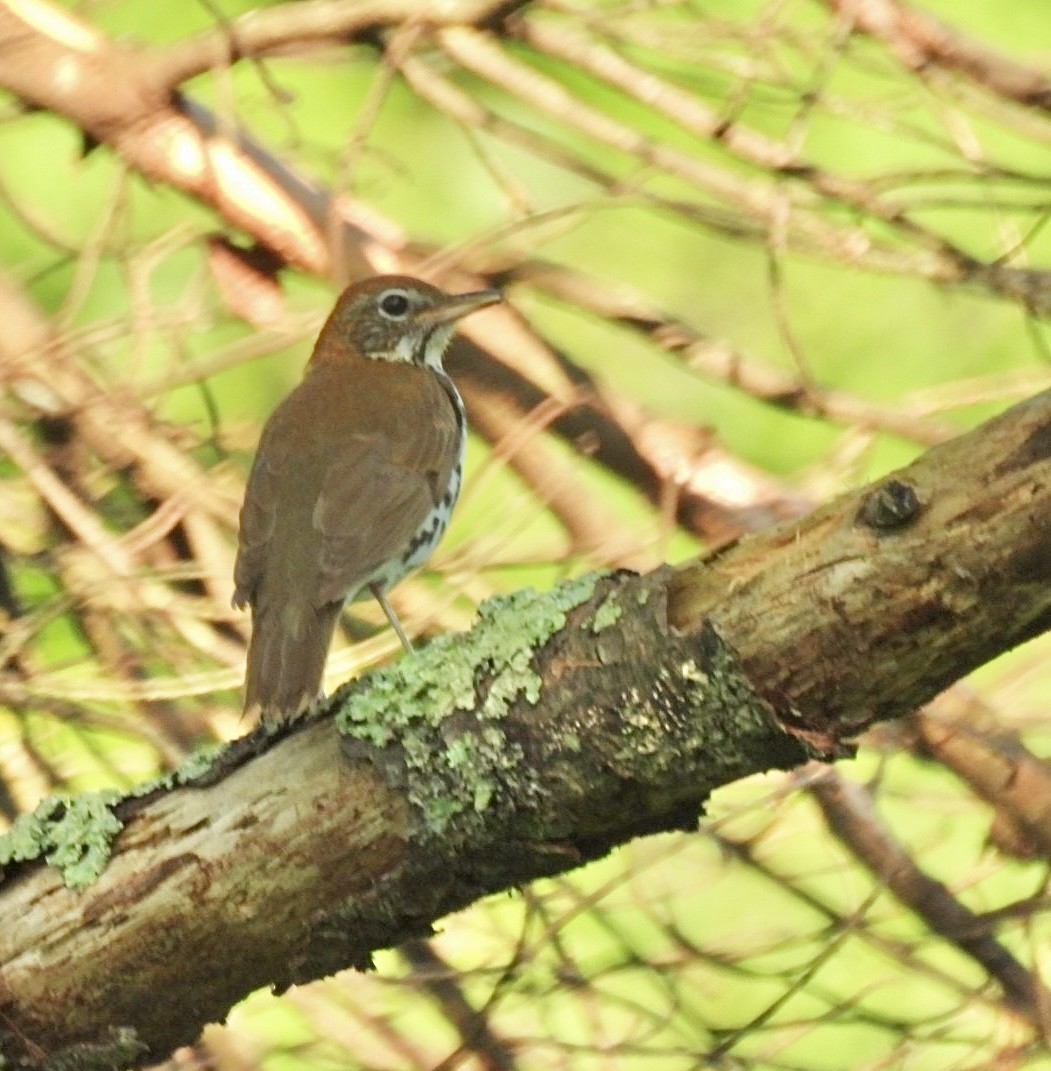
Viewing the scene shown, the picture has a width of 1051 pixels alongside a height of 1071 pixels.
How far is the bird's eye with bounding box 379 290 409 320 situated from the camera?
461 cm

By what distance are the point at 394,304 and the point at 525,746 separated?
2.20m

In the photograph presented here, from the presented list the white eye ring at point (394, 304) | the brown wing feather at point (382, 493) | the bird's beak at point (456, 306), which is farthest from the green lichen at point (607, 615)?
the white eye ring at point (394, 304)

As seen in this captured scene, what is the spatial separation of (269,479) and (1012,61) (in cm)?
183

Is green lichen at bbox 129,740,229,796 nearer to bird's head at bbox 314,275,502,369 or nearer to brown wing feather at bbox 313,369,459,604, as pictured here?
brown wing feather at bbox 313,369,459,604

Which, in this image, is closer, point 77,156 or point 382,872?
point 382,872

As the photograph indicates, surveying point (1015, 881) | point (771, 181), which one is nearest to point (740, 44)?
point (771, 181)

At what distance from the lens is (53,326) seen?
→ 4.62 metres

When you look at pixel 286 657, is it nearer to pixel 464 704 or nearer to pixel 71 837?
pixel 71 837

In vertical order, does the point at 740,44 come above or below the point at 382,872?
above

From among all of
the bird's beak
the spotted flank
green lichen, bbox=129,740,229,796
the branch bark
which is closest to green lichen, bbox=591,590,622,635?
the branch bark

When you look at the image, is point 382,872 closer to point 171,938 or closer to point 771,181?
point 171,938

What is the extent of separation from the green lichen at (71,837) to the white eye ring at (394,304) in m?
1.96

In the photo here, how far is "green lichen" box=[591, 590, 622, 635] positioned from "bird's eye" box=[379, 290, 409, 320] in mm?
2091

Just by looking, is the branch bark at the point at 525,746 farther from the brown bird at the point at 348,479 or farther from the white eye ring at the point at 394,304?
the white eye ring at the point at 394,304
